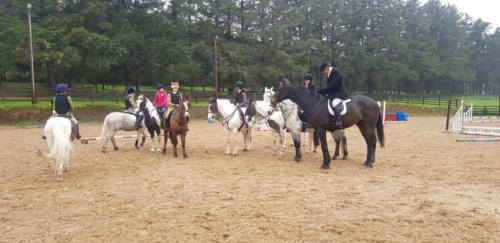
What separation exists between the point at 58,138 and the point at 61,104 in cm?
122

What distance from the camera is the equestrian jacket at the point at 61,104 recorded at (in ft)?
30.1

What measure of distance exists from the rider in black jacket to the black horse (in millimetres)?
228

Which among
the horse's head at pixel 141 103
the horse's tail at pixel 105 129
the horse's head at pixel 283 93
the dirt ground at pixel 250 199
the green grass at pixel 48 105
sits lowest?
the dirt ground at pixel 250 199

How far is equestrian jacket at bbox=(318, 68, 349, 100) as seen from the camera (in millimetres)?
9984

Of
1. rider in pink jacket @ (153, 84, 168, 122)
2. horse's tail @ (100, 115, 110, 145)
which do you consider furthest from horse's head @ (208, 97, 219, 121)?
horse's tail @ (100, 115, 110, 145)

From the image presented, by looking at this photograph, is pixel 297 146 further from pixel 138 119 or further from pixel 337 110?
pixel 138 119

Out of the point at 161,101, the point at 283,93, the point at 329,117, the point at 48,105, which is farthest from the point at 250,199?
the point at 48,105

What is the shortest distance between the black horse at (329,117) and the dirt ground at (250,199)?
70 centimetres

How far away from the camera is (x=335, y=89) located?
1009 centimetres

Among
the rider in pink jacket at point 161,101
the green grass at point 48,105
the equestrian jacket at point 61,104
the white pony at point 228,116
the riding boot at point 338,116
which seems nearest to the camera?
the equestrian jacket at point 61,104

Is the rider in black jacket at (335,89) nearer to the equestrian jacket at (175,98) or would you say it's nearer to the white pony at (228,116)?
the white pony at (228,116)

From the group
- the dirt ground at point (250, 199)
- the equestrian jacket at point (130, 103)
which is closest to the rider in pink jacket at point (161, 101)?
the equestrian jacket at point (130, 103)

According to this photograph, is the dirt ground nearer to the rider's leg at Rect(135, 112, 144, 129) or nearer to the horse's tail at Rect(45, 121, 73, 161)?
the horse's tail at Rect(45, 121, 73, 161)

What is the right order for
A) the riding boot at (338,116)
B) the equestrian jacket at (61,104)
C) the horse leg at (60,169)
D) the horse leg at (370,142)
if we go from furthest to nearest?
1. the horse leg at (370,142)
2. the riding boot at (338,116)
3. the equestrian jacket at (61,104)
4. the horse leg at (60,169)
